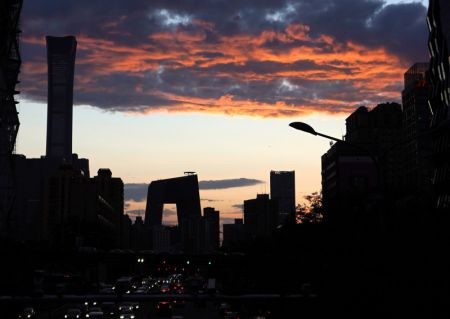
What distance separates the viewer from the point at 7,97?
191750 mm

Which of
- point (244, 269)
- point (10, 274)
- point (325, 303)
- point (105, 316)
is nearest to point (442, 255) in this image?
point (325, 303)

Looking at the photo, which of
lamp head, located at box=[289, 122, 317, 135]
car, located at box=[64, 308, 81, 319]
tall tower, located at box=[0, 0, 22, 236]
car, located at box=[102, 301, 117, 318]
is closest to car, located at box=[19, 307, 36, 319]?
car, located at box=[64, 308, 81, 319]

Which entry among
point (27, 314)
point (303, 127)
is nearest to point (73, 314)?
point (27, 314)

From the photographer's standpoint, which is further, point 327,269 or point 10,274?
point 10,274

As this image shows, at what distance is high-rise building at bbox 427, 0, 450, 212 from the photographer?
497 ft

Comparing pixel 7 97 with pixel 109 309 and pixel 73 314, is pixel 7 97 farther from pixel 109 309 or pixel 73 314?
pixel 73 314

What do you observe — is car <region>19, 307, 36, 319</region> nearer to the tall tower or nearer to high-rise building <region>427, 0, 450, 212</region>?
high-rise building <region>427, 0, 450, 212</region>

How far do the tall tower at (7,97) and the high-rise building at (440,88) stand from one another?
91903 mm

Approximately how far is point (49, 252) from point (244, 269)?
59.7 meters

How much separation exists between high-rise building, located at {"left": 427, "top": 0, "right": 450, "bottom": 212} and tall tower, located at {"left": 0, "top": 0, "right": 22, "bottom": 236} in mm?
91903

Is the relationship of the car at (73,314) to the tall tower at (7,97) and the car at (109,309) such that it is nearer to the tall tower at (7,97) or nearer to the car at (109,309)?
the car at (109,309)

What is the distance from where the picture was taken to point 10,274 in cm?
11669

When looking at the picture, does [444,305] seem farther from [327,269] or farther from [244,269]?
[244,269]

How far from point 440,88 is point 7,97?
9657cm
